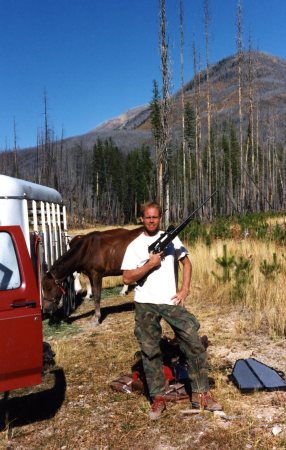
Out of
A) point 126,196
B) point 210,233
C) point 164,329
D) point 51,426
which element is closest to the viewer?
point 51,426

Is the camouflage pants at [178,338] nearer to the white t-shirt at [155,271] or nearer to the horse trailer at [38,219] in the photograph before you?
the white t-shirt at [155,271]

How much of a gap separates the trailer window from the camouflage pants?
119cm

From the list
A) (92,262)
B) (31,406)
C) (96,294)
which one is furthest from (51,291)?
(31,406)

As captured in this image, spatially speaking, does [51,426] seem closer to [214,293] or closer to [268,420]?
[268,420]

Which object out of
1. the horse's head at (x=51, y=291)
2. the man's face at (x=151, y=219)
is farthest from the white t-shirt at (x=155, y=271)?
the horse's head at (x=51, y=291)

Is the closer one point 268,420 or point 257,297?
point 268,420

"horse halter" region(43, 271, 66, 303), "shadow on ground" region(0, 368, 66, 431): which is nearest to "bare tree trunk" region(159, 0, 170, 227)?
"horse halter" region(43, 271, 66, 303)

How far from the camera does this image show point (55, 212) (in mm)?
10188

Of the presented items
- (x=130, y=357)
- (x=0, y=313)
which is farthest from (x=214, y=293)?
(x=0, y=313)

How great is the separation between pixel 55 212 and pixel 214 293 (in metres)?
3.81

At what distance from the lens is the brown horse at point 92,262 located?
330 inches

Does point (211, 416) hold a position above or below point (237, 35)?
below

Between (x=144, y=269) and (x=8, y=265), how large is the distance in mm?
1217

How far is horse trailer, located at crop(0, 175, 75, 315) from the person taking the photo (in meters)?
6.68
